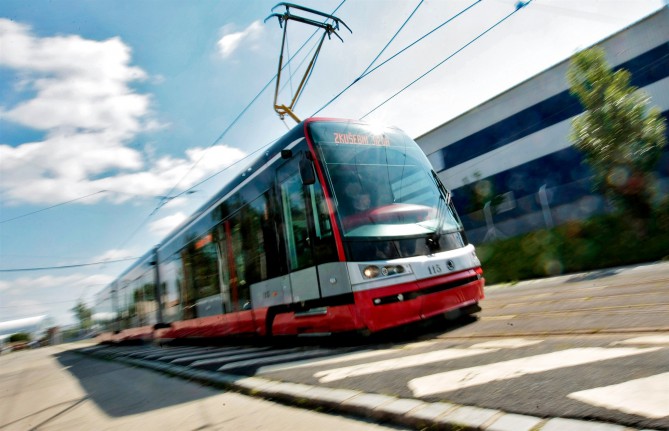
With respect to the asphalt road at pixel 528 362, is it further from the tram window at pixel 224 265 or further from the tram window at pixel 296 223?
the tram window at pixel 224 265

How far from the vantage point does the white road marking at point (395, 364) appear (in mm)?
3850

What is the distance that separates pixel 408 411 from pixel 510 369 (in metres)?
1.00

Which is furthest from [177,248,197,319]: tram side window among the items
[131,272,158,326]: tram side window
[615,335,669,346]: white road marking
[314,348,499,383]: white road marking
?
[615,335,669,346]: white road marking

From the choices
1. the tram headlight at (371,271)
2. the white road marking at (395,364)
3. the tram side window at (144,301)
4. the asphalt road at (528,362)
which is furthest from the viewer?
the tram side window at (144,301)

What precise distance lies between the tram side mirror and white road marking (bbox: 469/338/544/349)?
9.15ft

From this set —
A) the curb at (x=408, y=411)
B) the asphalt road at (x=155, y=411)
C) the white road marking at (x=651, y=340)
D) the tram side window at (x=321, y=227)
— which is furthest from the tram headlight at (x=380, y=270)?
the white road marking at (x=651, y=340)

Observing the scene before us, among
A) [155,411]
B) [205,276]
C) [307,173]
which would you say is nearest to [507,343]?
[307,173]

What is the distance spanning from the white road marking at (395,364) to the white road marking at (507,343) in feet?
0.45

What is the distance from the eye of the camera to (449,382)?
9.97 feet

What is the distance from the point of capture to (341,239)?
5344 mm

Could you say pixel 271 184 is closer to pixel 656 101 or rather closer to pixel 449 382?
pixel 449 382

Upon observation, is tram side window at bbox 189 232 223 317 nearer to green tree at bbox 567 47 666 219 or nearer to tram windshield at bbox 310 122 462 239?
tram windshield at bbox 310 122 462 239

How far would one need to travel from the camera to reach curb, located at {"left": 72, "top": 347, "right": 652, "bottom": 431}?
6.71 feet

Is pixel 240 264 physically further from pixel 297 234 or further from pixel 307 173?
pixel 307 173
